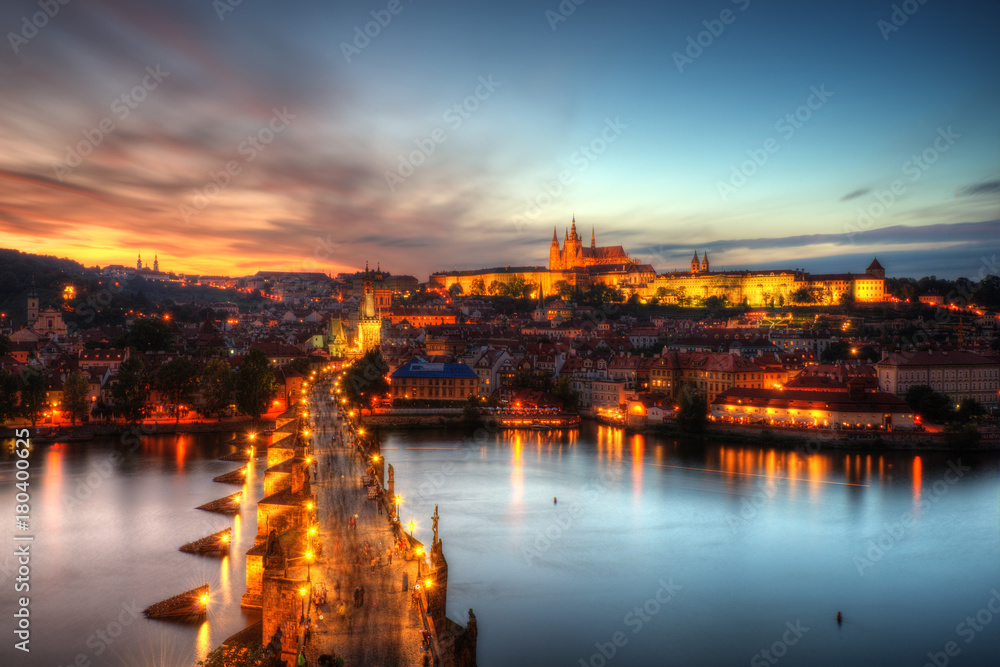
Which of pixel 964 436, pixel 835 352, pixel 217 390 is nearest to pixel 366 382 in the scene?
pixel 217 390

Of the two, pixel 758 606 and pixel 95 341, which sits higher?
pixel 95 341

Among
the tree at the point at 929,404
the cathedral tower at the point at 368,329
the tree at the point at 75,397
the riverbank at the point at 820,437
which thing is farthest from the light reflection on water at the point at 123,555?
the cathedral tower at the point at 368,329

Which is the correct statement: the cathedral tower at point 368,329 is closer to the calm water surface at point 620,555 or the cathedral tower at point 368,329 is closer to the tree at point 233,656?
the calm water surface at point 620,555

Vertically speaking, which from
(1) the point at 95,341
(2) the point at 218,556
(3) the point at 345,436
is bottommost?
(2) the point at 218,556

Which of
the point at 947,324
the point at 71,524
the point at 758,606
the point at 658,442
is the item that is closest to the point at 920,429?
the point at 658,442

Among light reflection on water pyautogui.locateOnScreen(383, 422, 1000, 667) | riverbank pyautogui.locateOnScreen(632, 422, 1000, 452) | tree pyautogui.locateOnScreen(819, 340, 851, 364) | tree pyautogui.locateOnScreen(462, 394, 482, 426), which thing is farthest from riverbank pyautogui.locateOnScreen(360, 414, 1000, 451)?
tree pyautogui.locateOnScreen(819, 340, 851, 364)

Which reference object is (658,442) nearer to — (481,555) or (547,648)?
(481,555)

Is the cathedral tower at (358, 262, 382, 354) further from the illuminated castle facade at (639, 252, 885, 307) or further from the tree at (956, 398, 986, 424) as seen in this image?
the tree at (956, 398, 986, 424)
